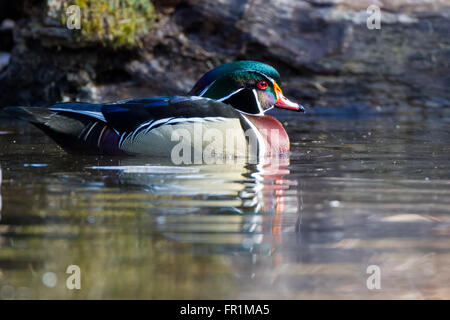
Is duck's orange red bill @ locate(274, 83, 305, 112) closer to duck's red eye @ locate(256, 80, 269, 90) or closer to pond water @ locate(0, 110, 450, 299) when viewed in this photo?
duck's red eye @ locate(256, 80, 269, 90)

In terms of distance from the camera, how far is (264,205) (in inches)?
173

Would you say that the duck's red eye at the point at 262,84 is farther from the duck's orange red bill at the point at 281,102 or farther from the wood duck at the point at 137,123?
the wood duck at the point at 137,123

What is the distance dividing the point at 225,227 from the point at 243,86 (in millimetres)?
3428

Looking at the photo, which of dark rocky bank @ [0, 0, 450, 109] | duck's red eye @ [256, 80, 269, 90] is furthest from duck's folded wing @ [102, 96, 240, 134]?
dark rocky bank @ [0, 0, 450, 109]

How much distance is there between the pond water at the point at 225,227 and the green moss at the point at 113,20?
4450 mm

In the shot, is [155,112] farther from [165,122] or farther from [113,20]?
[113,20]

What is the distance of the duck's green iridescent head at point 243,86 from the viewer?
23.0 feet

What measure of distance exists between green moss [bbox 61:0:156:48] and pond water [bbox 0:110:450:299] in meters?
4.45

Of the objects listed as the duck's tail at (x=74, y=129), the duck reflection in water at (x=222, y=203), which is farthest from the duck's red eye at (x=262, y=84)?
the duck's tail at (x=74, y=129)

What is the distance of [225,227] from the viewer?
380cm

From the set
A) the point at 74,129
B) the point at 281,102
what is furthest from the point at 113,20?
the point at 74,129
